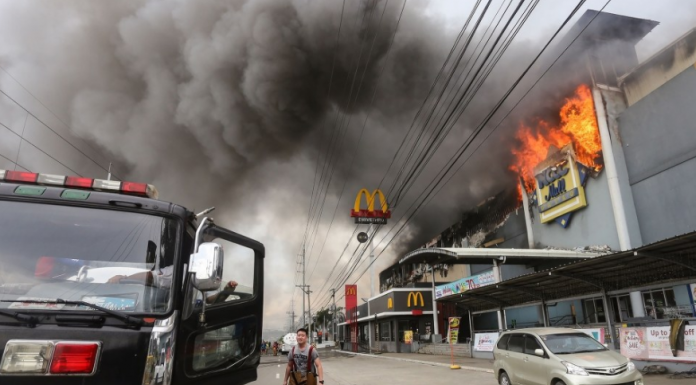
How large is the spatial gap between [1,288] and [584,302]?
83.8ft

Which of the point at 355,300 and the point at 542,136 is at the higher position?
the point at 542,136

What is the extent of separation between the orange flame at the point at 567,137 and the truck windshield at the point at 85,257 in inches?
975

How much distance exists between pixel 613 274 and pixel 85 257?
47.7 ft

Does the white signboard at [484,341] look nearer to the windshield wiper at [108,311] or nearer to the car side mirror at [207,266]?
the car side mirror at [207,266]

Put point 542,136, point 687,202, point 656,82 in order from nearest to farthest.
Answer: point 687,202 → point 656,82 → point 542,136

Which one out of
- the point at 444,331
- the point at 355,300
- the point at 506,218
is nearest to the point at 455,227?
the point at 506,218

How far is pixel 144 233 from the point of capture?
9.77 feet

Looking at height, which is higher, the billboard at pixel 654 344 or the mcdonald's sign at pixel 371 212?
the mcdonald's sign at pixel 371 212

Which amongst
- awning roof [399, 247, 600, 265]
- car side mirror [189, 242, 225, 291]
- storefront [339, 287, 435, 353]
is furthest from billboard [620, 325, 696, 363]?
storefront [339, 287, 435, 353]

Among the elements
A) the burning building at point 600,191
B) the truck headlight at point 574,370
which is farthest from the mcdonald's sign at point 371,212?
the truck headlight at point 574,370

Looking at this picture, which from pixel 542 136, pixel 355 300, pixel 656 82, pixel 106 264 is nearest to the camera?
pixel 106 264

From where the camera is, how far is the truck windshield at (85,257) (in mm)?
2611

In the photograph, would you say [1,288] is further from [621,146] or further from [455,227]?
[455,227]

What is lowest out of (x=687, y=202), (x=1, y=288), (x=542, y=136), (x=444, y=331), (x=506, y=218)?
(x=444, y=331)
